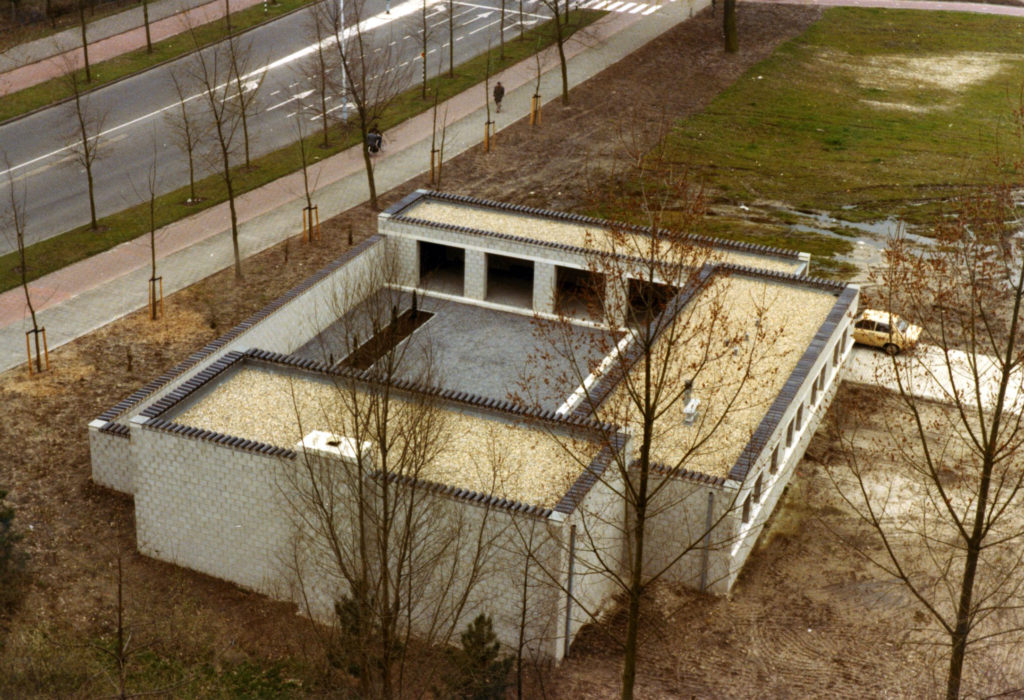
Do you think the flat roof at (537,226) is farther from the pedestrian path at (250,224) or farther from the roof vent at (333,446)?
the roof vent at (333,446)

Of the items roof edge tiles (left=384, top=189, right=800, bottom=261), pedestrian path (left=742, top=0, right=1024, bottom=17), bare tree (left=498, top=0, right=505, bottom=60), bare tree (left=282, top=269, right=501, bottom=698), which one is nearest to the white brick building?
bare tree (left=282, top=269, right=501, bottom=698)

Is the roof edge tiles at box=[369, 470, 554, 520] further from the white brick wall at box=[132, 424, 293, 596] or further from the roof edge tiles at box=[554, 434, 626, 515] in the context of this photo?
the white brick wall at box=[132, 424, 293, 596]

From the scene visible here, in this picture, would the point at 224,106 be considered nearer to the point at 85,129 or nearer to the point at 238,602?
the point at 85,129

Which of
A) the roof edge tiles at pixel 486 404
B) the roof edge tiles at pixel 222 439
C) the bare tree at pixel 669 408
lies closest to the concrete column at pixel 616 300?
the bare tree at pixel 669 408

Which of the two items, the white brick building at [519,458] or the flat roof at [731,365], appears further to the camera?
the flat roof at [731,365]

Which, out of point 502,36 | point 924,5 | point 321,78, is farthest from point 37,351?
point 924,5

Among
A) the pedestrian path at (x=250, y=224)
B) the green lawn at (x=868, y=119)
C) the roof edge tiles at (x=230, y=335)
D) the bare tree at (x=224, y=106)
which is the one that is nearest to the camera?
the roof edge tiles at (x=230, y=335)

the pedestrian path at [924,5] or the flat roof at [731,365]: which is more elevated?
the flat roof at [731,365]

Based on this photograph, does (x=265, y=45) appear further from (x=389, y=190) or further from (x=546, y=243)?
(x=546, y=243)

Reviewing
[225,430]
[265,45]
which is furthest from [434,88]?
[225,430]
